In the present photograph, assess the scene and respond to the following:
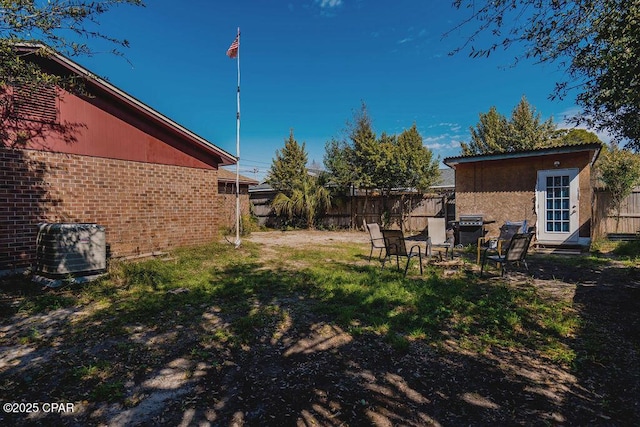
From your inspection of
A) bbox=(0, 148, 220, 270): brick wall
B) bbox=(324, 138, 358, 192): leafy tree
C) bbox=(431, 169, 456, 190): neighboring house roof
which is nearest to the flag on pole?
bbox=(0, 148, 220, 270): brick wall

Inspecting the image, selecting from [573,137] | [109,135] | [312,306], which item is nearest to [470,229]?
[312,306]

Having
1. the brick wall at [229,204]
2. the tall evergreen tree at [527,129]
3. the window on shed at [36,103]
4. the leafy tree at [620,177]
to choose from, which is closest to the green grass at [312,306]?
the window on shed at [36,103]

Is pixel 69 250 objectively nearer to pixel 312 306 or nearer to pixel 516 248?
pixel 312 306

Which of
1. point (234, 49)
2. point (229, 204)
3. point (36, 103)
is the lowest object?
point (229, 204)

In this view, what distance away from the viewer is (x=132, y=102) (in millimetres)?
7801

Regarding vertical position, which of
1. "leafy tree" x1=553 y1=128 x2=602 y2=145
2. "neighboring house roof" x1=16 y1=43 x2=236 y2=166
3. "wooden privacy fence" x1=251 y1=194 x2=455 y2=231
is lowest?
"wooden privacy fence" x1=251 y1=194 x2=455 y2=231

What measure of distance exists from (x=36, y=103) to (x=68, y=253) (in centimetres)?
325

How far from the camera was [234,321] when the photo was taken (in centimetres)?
412

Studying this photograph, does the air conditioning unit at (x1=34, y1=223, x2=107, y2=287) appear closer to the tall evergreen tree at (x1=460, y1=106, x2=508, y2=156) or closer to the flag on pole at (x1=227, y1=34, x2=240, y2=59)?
the flag on pole at (x1=227, y1=34, x2=240, y2=59)

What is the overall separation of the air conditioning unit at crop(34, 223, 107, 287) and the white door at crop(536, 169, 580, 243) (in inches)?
484

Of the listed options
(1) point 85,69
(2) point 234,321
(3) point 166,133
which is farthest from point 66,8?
(2) point 234,321

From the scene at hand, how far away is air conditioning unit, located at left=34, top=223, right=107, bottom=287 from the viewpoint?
5531 millimetres

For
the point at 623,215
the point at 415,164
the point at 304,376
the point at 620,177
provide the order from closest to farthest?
the point at 304,376 < the point at 620,177 < the point at 623,215 < the point at 415,164

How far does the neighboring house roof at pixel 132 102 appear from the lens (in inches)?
241
